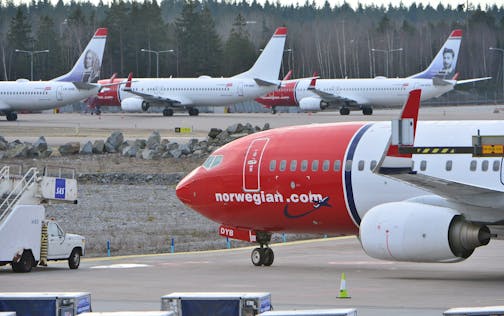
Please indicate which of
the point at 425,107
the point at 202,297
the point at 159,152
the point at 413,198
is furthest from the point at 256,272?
the point at 425,107

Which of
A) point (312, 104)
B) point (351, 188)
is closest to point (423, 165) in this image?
point (351, 188)

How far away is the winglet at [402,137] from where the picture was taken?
2125 centimetres

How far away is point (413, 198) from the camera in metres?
25.8

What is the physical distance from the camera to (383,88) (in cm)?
10081

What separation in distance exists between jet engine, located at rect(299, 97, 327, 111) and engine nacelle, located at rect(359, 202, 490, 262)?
7851 centimetres

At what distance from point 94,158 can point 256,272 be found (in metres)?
33.5

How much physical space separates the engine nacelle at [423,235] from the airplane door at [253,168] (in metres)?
5.15

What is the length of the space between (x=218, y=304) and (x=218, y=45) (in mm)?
140570

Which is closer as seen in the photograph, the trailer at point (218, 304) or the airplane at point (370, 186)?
the trailer at point (218, 304)

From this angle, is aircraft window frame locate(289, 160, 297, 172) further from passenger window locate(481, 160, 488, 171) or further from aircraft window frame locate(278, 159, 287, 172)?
passenger window locate(481, 160, 488, 171)

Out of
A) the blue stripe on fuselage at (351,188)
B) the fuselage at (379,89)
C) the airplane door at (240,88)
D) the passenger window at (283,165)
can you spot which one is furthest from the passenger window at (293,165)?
the airplane door at (240,88)

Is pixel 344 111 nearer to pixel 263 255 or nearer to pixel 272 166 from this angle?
pixel 263 255

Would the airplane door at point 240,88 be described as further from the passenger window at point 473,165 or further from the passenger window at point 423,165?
the passenger window at point 473,165

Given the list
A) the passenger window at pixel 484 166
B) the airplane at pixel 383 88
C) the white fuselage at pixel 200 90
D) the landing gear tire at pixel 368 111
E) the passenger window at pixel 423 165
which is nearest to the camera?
the passenger window at pixel 484 166
